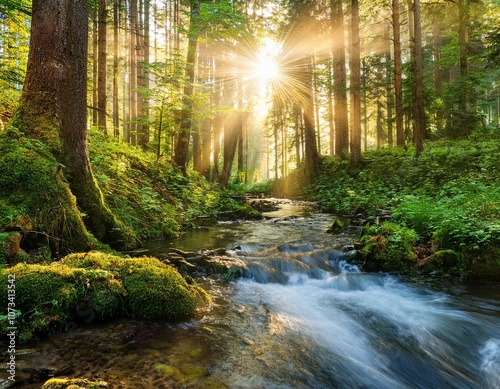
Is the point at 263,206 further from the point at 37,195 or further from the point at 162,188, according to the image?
the point at 37,195

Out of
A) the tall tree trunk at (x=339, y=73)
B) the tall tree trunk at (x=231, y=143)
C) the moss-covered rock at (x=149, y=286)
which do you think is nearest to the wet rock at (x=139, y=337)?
the moss-covered rock at (x=149, y=286)

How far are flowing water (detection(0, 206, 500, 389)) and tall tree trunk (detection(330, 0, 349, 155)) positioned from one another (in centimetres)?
1595

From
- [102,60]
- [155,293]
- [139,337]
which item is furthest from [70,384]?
[102,60]

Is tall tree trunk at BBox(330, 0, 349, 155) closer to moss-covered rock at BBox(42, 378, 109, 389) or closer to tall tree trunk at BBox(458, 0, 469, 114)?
tall tree trunk at BBox(458, 0, 469, 114)

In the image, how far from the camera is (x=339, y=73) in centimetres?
2100

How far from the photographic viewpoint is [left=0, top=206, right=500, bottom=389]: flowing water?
3.20 metres

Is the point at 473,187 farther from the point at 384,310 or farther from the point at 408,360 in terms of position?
the point at 408,360

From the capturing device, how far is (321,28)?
22.5 metres

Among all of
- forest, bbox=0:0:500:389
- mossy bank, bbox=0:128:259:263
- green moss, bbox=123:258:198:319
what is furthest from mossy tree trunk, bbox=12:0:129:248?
green moss, bbox=123:258:198:319

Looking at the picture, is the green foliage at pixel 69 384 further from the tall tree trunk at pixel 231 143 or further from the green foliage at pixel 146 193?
the tall tree trunk at pixel 231 143

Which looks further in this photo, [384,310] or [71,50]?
[71,50]

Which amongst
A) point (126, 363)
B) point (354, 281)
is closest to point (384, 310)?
point (354, 281)

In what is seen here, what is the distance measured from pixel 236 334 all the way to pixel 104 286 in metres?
1.79

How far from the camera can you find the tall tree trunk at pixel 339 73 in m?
20.8
